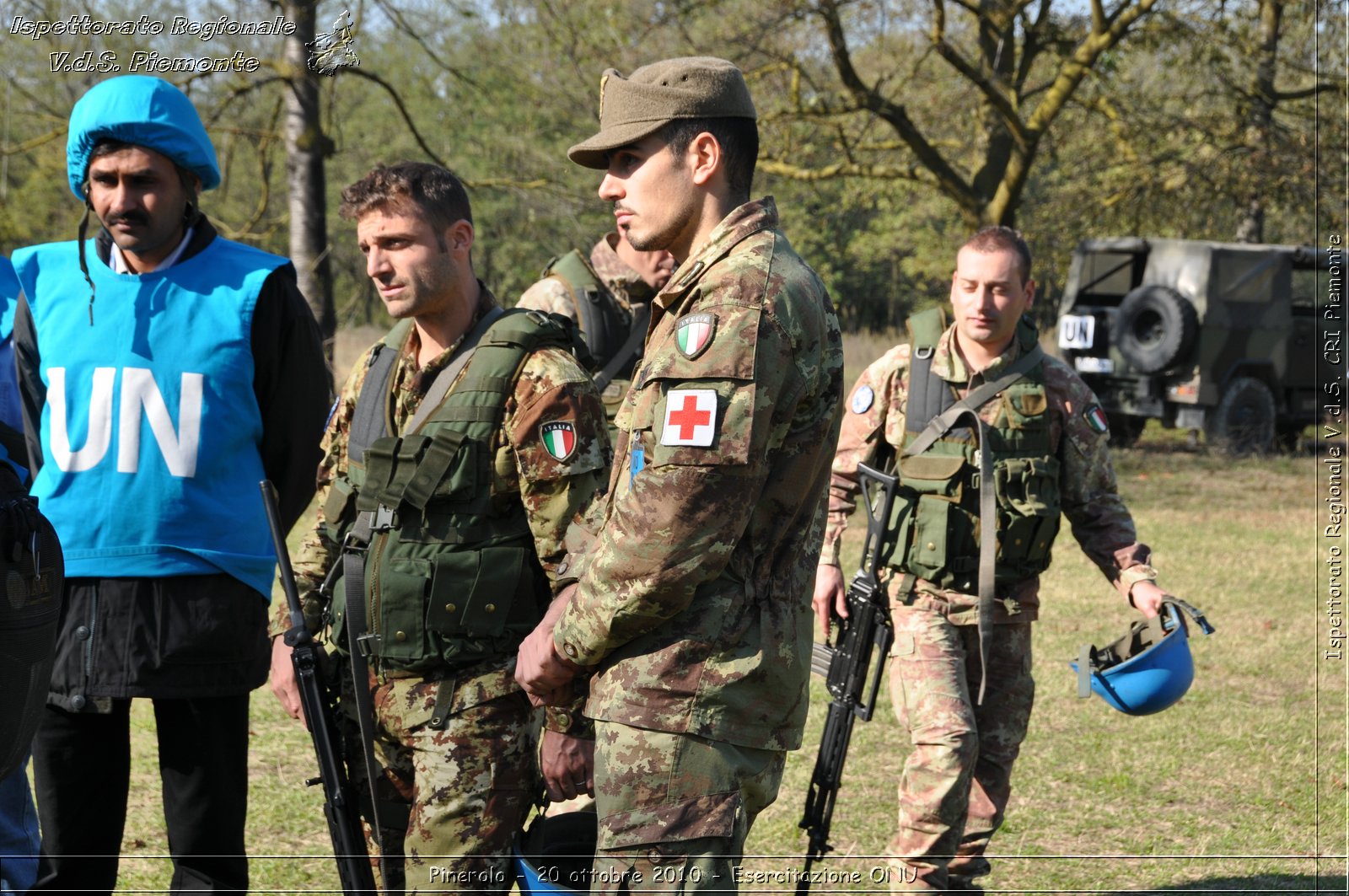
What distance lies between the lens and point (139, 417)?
3285mm

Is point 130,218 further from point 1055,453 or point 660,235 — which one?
point 1055,453

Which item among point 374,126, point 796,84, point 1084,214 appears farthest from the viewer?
point 374,126

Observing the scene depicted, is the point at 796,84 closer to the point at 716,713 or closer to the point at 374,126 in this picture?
the point at 716,713

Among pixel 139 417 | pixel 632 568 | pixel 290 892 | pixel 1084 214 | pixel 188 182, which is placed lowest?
pixel 290 892

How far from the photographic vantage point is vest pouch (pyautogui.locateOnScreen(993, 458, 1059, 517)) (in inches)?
172

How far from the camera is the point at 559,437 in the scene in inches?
118

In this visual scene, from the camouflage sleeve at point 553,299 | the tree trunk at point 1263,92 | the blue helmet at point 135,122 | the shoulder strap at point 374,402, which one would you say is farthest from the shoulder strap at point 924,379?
the tree trunk at point 1263,92

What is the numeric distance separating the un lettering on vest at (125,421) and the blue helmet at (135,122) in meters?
0.50

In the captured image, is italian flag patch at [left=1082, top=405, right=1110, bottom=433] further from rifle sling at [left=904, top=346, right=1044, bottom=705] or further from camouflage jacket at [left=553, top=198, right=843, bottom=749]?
camouflage jacket at [left=553, top=198, right=843, bottom=749]

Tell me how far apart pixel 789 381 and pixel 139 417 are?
177 cm

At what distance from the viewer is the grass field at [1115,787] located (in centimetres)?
488

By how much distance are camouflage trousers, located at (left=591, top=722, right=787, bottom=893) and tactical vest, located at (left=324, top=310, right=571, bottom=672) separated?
2.27ft

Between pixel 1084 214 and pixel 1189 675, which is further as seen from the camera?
pixel 1084 214

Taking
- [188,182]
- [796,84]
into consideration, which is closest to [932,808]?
[188,182]
